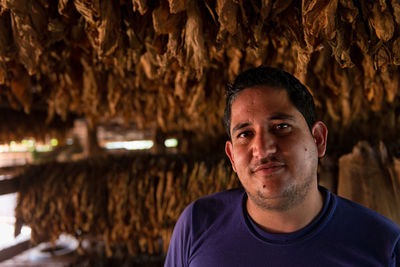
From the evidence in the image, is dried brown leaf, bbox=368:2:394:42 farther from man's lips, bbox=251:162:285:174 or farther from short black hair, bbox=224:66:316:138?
man's lips, bbox=251:162:285:174

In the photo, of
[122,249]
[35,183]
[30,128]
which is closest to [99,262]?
[122,249]

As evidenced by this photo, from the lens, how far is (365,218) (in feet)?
2.65

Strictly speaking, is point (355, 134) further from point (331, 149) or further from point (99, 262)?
point (99, 262)

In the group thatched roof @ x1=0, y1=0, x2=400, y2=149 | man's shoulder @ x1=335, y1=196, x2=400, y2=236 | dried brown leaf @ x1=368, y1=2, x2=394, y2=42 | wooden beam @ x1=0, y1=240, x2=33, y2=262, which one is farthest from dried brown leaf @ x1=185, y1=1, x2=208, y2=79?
wooden beam @ x1=0, y1=240, x2=33, y2=262

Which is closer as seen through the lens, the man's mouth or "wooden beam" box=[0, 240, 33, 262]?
the man's mouth

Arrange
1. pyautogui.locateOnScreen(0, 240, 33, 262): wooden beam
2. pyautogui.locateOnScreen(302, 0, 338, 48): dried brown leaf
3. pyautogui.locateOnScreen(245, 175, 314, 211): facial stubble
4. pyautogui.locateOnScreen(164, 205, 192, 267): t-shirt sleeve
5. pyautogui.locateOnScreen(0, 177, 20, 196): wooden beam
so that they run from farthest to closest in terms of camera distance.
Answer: pyautogui.locateOnScreen(0, 240, 33, 262): wooden beam
pyautogui.locateOnScreen(0, 177, 20, 196): wooden beam
pyautogui.locateOnScreen(164, 205, 192, 267): t-shirt sleeve
pyautogui.locateOnScreen(245, 175, 314, 211): facial stubble
pyautogui.locateOnScreen(302, 0, 338, 48): dried brown leaf

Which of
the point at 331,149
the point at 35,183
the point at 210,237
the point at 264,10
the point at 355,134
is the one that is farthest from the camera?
the point at 355,134

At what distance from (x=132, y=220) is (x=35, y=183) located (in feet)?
2.97

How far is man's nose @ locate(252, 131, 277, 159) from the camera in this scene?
746mm

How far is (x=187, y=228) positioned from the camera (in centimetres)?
96

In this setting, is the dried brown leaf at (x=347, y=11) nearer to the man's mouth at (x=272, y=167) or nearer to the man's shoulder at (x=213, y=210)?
the man's mouth at (x=272, y=167)

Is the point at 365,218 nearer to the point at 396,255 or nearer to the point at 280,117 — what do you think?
the point at 396,255

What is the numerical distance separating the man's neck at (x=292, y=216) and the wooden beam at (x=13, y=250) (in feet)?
8.34

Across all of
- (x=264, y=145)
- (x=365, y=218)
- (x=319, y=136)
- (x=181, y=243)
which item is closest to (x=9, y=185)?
(x=181, y=243)
